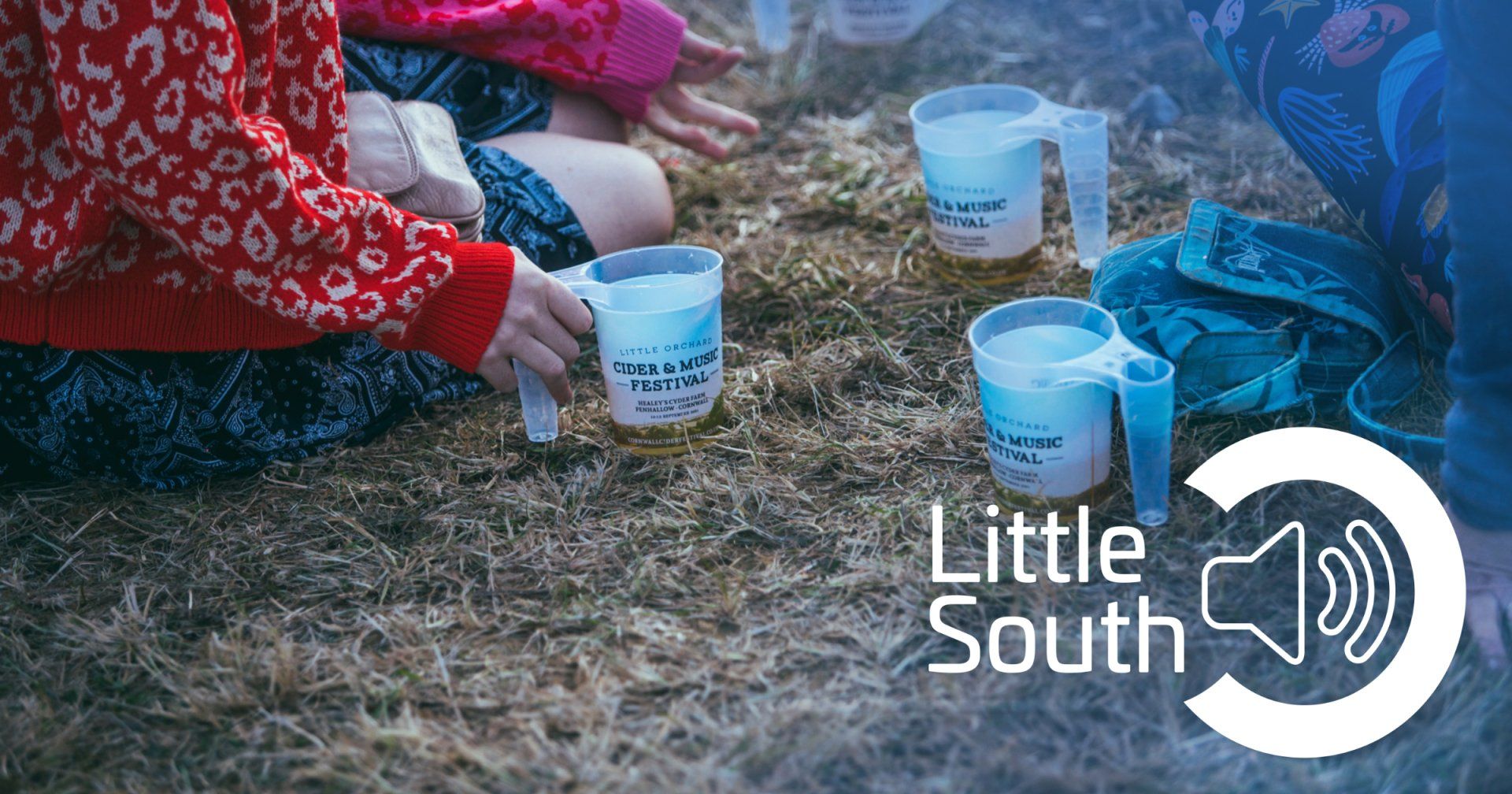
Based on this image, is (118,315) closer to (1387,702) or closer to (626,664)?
(626,664)

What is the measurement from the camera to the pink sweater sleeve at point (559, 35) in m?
1.90

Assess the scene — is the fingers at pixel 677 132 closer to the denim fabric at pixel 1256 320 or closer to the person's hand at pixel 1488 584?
the denim fabric at pixel 1256 320

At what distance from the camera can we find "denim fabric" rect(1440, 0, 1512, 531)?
3.74 ft

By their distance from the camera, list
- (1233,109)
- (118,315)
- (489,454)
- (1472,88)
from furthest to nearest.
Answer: (1233,109), (489,454), (118,315), (1472,88)

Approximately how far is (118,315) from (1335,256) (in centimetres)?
149

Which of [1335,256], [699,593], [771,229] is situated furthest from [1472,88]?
[771,229]

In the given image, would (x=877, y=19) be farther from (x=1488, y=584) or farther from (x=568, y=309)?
(x=1488, y=584)

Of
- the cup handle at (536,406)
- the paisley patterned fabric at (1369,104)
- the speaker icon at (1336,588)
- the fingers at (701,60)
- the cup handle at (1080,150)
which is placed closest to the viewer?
the speaker icon at (1336,588)

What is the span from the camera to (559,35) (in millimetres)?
2035

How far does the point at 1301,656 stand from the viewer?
4.08 ft

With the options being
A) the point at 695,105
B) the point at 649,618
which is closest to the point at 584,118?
the point at 695,105

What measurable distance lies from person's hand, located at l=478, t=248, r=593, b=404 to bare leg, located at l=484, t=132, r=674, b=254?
41cm

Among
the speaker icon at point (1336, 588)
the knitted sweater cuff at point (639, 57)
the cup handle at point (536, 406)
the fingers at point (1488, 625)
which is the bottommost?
the speaker icon at point (1336, 588)

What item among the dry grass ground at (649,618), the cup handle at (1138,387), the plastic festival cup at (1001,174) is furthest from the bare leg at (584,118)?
the cup handle at (1138,387)
